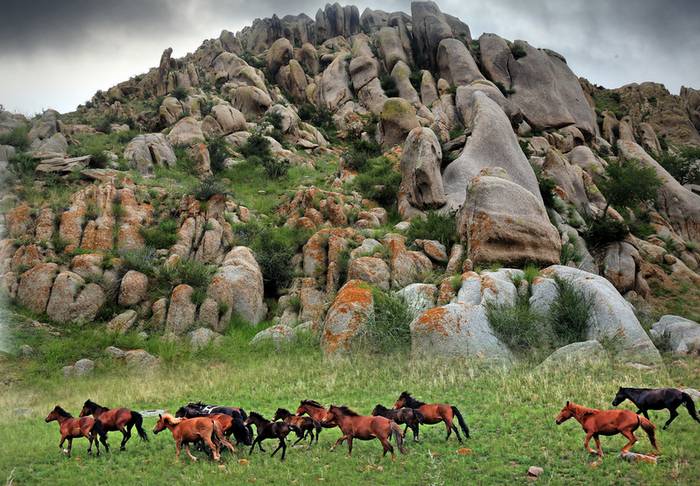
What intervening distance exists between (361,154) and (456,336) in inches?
1104

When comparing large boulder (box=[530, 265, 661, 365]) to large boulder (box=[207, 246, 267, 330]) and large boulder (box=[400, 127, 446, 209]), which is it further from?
large boulder (box=[207, 246, 267, 330])

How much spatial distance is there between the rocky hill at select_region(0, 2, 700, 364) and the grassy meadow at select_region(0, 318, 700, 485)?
6.63ft

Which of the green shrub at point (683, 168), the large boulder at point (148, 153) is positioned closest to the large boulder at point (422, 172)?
the large boulder at point (148, 153)

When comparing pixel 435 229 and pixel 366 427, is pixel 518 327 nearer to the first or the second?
pixel 435 229

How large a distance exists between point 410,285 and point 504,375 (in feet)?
28.4

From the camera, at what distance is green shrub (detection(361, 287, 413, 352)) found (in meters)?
20.6

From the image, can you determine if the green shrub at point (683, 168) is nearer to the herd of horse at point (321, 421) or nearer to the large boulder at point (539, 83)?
the large boulder at point (539, 83)

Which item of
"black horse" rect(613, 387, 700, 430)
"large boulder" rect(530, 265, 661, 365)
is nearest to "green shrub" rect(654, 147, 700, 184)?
"large boulder" rect(530, 265, 661, 365)

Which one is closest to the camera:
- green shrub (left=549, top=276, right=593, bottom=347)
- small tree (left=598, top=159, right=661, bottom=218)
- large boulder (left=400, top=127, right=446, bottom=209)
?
green shrub (left=549, top=276, right=593, bottom=347)

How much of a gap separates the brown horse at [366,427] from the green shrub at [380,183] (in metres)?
28.7

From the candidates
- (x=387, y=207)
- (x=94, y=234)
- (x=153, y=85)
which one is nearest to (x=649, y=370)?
(x=387, y=207)

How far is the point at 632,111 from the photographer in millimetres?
80062

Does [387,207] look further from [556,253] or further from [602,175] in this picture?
[602,175]

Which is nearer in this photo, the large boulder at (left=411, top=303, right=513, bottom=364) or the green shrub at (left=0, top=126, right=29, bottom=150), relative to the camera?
the large boulder at (left=411, top=303, right=513, bottom=364)
